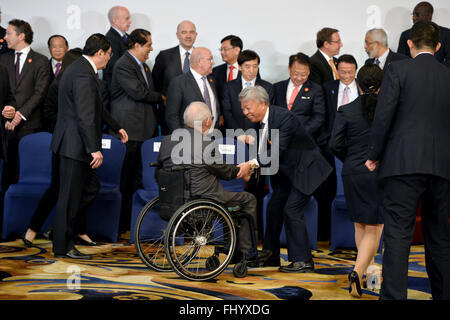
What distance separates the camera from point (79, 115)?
4336 mm

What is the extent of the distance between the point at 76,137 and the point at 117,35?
209 centimetres

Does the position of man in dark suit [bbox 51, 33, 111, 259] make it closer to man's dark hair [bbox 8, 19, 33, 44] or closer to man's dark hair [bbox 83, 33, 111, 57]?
man's dark hair [bbox 83, 33, 111, 57]

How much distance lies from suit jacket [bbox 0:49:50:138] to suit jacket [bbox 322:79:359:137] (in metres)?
2.68

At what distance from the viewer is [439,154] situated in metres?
2.96

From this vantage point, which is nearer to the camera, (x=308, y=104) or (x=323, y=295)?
(x=323, y=295)

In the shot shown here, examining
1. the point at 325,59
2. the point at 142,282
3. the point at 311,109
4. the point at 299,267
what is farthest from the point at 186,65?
the point at 142,282

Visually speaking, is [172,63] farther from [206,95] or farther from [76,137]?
[76,137]

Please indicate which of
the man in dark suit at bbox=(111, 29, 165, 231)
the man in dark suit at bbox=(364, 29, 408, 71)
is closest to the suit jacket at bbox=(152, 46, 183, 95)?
the man in dark suit at bbox=(111, 29, 165, 231)

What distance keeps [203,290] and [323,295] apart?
0.69 metres

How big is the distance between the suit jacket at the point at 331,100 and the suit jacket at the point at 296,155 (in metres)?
1.57

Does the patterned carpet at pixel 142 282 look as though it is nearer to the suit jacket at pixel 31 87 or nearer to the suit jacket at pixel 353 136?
the suit jacket at pixel 353 136

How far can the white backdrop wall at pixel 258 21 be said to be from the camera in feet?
22.5
